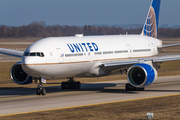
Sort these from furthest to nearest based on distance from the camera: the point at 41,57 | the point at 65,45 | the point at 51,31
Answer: the point at 51,31
the point at 65,45
the point at 41,57

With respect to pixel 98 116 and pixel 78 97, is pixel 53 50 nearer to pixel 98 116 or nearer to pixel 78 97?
pixel 78 97

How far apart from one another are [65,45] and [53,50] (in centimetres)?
150

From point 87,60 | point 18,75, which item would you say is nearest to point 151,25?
point 87,60

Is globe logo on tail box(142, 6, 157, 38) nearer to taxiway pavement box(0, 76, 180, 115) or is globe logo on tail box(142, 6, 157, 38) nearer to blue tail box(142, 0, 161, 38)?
blue tail box(142, 0, 161, 38)

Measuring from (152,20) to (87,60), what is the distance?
14.7 m

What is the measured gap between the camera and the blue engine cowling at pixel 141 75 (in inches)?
1043

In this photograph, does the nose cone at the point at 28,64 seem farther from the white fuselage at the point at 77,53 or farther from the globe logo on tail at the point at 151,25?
the globe logo on tail at the point at 151,25

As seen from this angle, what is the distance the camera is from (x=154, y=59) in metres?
28.8

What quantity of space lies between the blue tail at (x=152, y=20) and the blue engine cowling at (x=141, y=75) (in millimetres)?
11712

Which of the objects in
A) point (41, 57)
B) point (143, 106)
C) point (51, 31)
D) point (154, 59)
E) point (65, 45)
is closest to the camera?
point (143, 106)

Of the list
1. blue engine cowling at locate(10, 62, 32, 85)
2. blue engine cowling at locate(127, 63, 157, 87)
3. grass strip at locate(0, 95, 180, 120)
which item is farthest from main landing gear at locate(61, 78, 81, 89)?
grass strip at locate(0, 95, 180, 120)

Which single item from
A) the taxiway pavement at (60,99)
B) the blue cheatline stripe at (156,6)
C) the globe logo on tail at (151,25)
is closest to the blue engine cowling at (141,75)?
the taxiway pavement at (60,99)

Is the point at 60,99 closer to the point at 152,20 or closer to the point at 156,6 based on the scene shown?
the point at 152,20

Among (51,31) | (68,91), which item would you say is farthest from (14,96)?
(51,31)
